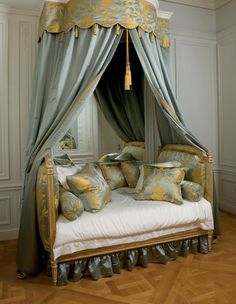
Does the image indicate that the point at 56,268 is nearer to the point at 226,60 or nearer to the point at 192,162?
the point at 192,162

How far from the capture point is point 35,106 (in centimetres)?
277

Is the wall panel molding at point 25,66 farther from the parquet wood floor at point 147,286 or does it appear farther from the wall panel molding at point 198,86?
the wall panel molding at point 198,86

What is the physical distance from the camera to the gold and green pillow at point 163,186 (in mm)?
2787

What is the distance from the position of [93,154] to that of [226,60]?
2.40 m

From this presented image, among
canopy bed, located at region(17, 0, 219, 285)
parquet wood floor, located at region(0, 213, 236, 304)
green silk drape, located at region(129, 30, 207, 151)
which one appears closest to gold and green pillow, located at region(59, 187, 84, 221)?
canopy bed, located at region(17, 0, 219, 285)

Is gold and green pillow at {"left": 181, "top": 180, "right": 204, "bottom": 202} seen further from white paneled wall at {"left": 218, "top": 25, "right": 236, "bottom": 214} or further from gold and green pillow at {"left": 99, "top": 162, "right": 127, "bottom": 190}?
white paneled wall at {"left": 218, "top": 25, "right": 236, "bottom": 214}

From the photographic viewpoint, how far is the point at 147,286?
2.32 m

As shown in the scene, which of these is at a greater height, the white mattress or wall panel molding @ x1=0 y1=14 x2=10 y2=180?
wall panel molding @ x1=0 y1=14 x2=10 y2=180

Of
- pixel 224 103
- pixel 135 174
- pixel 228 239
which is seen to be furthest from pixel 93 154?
pixel 224 103

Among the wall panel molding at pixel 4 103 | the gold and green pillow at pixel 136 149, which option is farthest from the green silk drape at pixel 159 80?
the wall panel molding at pixel 4 103

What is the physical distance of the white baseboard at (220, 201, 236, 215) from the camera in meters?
4.20

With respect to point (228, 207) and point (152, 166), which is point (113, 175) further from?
point (228, 207)

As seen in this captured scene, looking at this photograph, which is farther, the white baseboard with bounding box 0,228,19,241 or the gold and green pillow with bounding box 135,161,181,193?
the white baseboard with bounding box 0,228,19,241

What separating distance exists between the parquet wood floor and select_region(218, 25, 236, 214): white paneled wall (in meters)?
1.68
